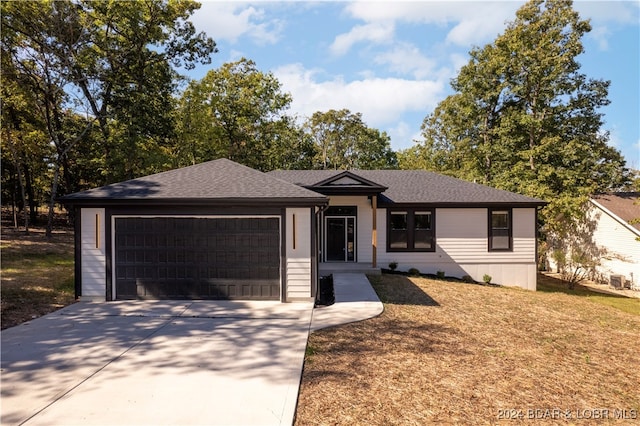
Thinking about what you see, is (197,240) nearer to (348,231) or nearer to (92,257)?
(92,257)

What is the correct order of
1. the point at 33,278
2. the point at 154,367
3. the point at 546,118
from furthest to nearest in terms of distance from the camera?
the point at 546,118 → the point at 33,278 → the point at 154,367

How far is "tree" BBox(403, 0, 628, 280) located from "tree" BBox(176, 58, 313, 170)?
16.9 m

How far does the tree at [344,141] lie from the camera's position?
142 ft

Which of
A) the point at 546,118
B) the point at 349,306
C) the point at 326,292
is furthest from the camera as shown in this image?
the point at 546,118

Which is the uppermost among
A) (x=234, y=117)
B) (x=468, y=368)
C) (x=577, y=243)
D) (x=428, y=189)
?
(x=234, y=117)

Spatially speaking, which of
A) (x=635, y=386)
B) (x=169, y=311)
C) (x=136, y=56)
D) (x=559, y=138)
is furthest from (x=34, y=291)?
(x=559, y=138)

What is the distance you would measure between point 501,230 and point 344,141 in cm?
3075

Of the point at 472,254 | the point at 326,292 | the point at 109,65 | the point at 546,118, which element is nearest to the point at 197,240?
the point at 326,292

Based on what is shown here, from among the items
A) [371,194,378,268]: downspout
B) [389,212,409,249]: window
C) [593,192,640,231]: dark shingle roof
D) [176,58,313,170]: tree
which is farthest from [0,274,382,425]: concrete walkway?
[176,58,313,170]: tree

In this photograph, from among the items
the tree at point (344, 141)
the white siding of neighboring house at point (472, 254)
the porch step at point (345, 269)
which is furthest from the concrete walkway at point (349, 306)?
the tree at point (344, 141)

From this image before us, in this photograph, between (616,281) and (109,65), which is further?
(109,65)

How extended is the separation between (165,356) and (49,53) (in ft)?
75.0

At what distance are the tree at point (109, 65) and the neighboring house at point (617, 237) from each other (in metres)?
27.2

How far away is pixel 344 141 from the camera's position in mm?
44156
